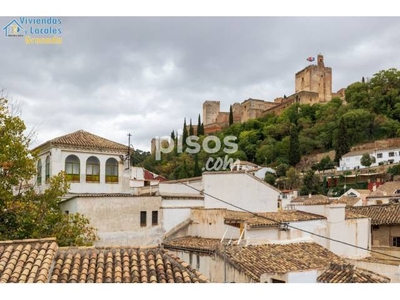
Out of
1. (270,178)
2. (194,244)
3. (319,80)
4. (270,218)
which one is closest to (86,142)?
(194,244)

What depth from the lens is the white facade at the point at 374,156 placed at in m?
45.3

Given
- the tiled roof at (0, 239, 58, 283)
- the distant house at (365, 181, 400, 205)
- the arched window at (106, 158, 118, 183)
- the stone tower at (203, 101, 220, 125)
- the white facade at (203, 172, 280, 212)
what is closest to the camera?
the tiled roof at (0, 239, 58, 283)

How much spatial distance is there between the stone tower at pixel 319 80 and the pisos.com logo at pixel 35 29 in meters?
69.6

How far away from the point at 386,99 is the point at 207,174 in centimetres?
4598

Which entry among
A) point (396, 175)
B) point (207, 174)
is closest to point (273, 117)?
point (396, 175)

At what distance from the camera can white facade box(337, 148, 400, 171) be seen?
149 ft

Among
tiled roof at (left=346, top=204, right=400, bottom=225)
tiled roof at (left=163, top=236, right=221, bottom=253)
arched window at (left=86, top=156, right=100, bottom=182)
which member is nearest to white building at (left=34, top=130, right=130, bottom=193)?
arched window at (left=86, top=156, right=100, bottom=182)

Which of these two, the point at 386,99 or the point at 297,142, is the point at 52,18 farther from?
the point at 386,99

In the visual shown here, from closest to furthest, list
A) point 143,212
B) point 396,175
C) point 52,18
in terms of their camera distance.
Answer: point 52,18, point 143,212, point 396,175

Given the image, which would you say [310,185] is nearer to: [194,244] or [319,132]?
[319,132]

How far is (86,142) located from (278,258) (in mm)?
6873

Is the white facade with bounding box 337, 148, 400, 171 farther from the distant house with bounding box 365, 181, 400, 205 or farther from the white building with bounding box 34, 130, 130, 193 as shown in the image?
the white building with bounding box 34, 130, 130, 193

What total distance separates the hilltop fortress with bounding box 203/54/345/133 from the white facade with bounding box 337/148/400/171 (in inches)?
1013

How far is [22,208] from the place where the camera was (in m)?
8.25
